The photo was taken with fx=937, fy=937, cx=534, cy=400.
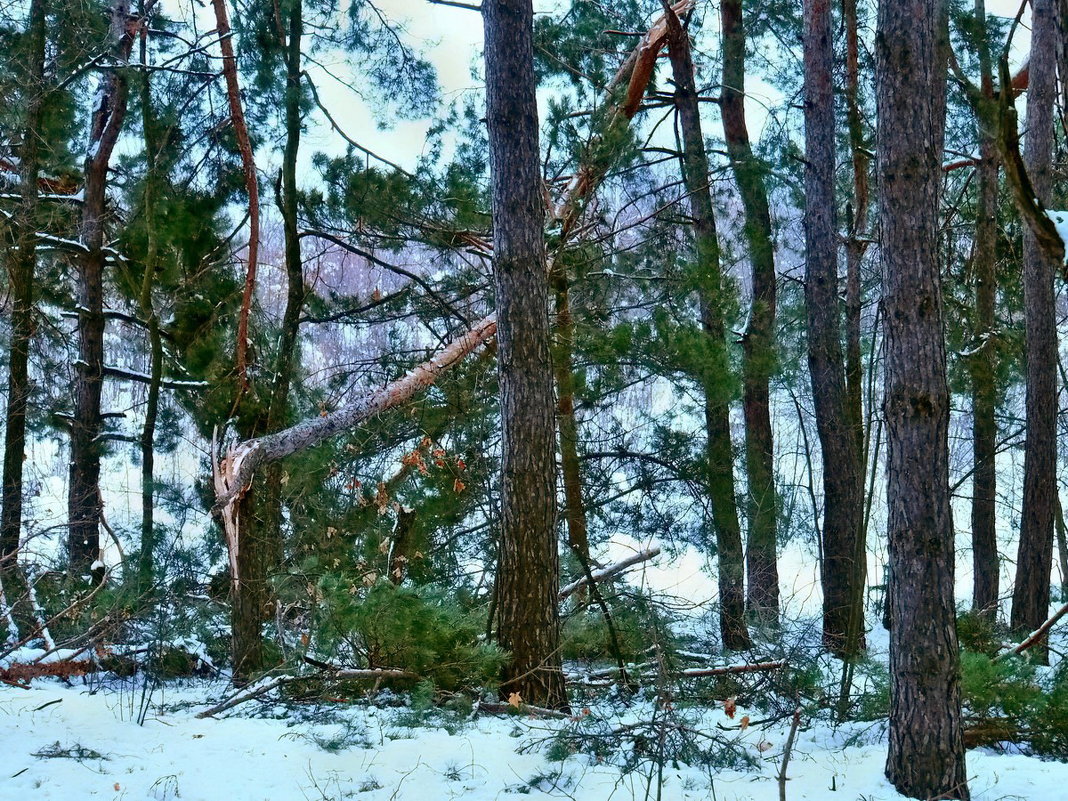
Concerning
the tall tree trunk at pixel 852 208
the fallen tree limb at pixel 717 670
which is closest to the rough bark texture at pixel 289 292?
the fallen tree limb at pixel 717 670

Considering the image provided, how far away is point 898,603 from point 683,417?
21.9 feet

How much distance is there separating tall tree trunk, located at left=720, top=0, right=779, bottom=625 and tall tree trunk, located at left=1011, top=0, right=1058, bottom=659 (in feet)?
7.06

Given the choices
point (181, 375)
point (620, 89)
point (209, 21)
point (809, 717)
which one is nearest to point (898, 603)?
point (809, 717)

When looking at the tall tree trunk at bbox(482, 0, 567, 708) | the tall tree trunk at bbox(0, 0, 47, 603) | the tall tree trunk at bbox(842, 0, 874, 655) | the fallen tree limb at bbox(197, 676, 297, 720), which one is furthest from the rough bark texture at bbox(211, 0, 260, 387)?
the tall tree trunk at bbox(842, 0, 874, 655)

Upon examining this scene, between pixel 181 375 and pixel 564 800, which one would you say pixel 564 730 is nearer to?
pixel 564 800

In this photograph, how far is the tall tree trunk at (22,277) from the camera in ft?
26.9

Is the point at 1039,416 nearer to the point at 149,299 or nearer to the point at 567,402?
the point at 567,402

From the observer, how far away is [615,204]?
36.8 feet

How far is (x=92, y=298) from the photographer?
1016 cm

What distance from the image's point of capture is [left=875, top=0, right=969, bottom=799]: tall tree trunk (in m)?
3.77

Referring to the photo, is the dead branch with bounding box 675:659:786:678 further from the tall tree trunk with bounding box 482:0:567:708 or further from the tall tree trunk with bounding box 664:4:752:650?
the tall tree trunk with bounding box 664:4:752:650

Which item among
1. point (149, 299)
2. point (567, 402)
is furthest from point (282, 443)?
→ point (567, 402)

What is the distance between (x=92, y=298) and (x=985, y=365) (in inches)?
372

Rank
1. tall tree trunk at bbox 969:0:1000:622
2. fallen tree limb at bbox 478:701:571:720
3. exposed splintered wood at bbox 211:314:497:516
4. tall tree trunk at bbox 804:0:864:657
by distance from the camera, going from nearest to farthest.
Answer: fallen tree limb at bbox 478:701:571:720
exposed splintered wood at bbox 211:314:497:516
tall tree trunk at bbox 804:0:864:657
tall tree trunk at bbox 969:0:1000:622
